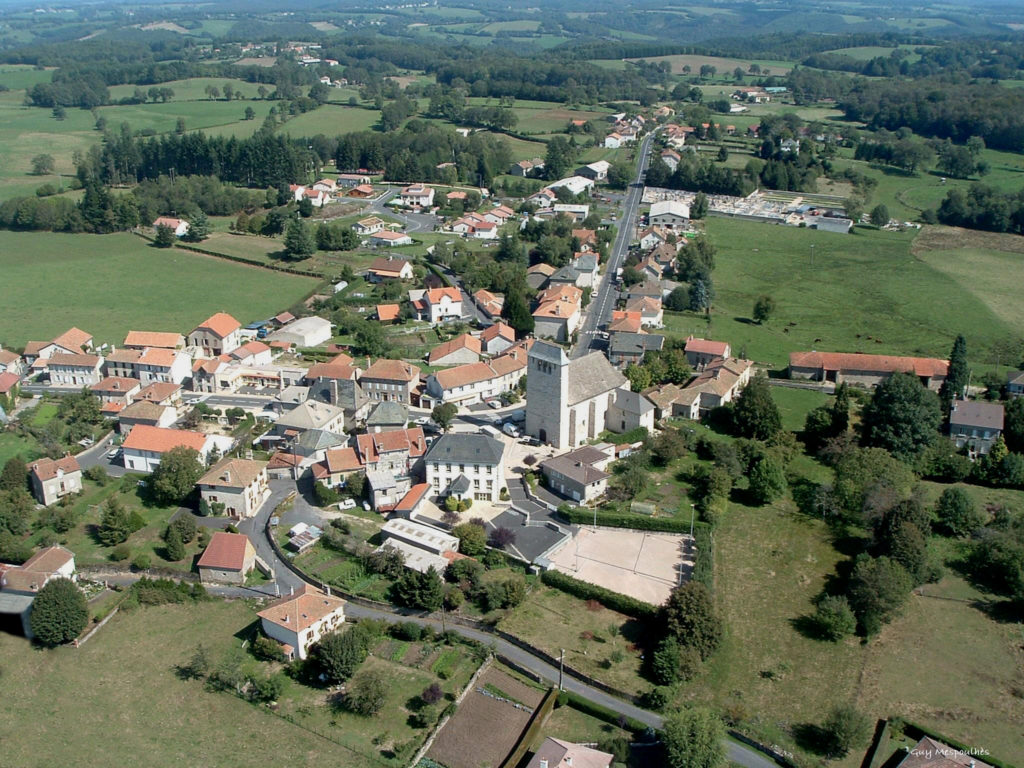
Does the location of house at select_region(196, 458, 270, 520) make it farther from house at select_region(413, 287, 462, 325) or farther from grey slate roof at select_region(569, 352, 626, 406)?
house at select_region(413, 287, 462, 325)

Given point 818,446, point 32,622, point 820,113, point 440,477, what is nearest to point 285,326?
point 440,477

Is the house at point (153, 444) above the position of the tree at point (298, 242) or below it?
below

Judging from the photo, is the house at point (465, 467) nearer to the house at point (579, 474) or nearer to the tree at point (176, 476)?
the house at point (579, 474)

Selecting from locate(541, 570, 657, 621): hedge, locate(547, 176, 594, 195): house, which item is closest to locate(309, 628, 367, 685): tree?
locate(541, 570, 657, 621): hedge

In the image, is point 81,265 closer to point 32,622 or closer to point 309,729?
point 32,622

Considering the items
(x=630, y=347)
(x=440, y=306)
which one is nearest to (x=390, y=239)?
(x=440, y=306)

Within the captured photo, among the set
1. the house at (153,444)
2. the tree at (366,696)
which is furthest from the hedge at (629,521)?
the house at (153,444)
